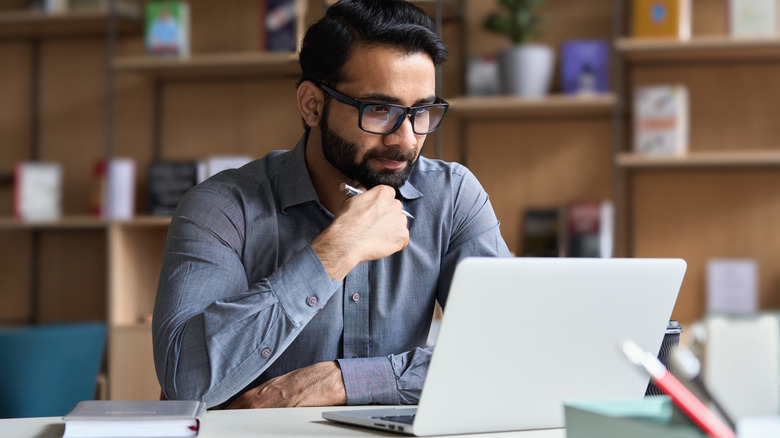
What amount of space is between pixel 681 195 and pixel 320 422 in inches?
93.6

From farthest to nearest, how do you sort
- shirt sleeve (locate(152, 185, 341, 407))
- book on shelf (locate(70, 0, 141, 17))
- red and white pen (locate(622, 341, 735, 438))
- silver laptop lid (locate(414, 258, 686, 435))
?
1. book on shelf (locate(70, 0, 141, 17))
2. shirt sleeve (locate(152, 185, 341, 407))
3. silver laptop lid (locate(414, 258, 686, 435))
4. red and white pen (locate(622, 341, 735, 438))

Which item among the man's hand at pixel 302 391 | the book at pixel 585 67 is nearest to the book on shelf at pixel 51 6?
the book at pixel 585 67

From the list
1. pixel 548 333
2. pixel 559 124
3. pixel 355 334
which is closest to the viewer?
pixel 548 333

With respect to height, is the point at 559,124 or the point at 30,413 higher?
the point at 559,124

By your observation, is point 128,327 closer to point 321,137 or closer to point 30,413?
point 30,413

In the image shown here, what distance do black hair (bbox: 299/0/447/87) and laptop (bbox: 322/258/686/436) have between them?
0.73m

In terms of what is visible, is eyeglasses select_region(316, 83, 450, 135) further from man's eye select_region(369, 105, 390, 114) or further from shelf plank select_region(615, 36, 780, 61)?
shelf plank select_region(615, 36, 780, 61)

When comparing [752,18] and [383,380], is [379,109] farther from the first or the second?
[752,18]

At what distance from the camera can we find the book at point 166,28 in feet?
10.6

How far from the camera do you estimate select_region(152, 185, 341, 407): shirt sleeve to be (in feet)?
4.13

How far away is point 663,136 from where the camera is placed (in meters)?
2.96

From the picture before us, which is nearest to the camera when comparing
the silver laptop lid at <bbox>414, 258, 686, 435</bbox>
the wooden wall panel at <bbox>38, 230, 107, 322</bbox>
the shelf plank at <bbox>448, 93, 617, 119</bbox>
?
the silver laptop lid at <bbox>414, 258, 686, 435</bbox>

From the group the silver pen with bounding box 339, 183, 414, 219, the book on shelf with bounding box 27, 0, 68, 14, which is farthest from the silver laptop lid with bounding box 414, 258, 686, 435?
the book on shelf with bounding box 27, 0, 68, 14

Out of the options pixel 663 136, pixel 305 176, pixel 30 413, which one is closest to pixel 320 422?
pixel 305 176
